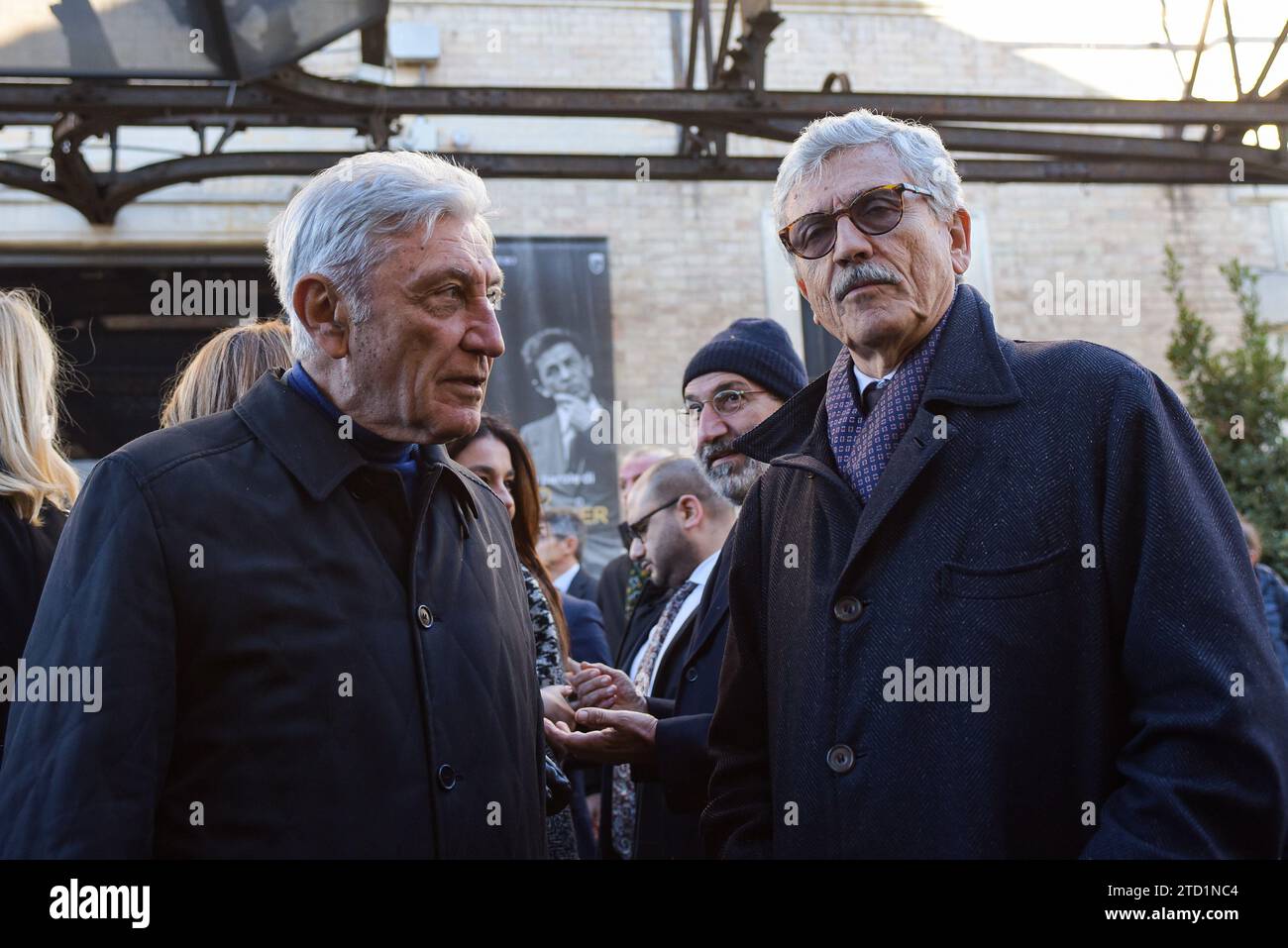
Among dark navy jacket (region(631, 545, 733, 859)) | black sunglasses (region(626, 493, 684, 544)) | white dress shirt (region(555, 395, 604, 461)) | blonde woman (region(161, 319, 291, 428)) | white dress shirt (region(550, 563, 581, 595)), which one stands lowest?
dark navy jacket (region(631, 545, 733, 859))

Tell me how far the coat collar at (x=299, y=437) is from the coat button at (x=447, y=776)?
0.49 meters

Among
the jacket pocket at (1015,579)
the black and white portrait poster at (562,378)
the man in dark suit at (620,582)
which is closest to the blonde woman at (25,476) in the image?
the jacket pocket at (1015,579)

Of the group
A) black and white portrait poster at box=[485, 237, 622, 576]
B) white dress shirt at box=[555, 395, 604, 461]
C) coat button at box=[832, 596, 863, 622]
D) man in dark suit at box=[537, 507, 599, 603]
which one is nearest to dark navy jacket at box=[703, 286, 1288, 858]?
coat button at box=[832, 596, 863, 622]

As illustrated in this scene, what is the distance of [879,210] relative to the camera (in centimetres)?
241

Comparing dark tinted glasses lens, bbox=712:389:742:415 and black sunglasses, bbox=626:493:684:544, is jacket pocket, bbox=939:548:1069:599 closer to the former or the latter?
dark tinted glasses lens, bbox=712:389:742:415

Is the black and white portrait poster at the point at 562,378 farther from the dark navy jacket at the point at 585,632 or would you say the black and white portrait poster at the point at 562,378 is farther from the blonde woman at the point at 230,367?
the blonde woman at the point at 230,367

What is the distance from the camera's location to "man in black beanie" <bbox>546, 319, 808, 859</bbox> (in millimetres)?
3012

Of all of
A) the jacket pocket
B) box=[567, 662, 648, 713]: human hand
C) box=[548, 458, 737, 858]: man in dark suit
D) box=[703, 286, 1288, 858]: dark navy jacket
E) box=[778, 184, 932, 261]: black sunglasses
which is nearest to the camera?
box=[703, 286, 1288, 858]: dark navy jacket

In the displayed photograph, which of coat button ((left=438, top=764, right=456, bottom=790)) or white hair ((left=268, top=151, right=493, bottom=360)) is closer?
coat button ((left=438, top=764, right=456, bottom=790))

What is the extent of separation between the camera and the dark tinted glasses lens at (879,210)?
2.40 meters

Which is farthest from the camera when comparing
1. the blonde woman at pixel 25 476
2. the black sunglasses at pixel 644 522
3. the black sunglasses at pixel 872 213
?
the black sunglasses at pixel 644 522

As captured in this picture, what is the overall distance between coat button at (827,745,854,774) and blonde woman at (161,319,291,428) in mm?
1558
